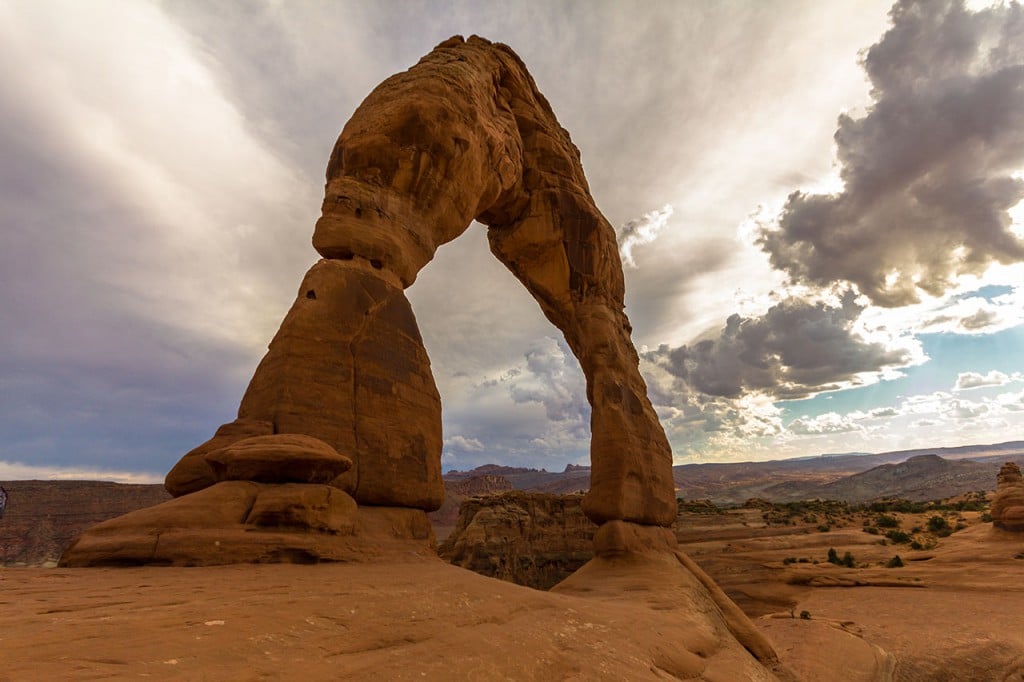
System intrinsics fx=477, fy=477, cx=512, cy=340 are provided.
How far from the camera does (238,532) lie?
5.56m

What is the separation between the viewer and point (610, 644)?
519cm

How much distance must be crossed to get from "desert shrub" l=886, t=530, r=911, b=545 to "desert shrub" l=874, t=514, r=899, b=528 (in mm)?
2869

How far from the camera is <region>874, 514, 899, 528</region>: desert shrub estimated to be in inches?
1309

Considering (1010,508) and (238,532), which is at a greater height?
(238,532)

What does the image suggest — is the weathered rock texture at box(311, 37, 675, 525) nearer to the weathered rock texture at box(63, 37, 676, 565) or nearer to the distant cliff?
the weathered rock texture at box(63, 37, 676, 565)

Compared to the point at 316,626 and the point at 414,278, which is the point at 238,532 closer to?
the point at 316,626

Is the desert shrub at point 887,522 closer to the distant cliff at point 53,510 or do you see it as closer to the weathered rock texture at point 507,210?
the weathered rock texture at point 507,210

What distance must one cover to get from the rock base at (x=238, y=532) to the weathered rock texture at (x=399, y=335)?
2 cm

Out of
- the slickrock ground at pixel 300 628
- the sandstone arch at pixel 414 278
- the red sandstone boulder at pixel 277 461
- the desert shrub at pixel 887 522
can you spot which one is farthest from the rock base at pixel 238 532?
the desert shrub at pixel 887 522

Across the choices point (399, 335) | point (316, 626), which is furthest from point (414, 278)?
point (316, 626)

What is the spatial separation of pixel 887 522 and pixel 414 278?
39.7 meters

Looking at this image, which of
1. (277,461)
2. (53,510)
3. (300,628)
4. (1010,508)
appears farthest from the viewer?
(53,510)

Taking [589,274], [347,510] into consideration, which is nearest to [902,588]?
[589,274]

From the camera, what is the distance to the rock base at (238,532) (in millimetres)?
5184
